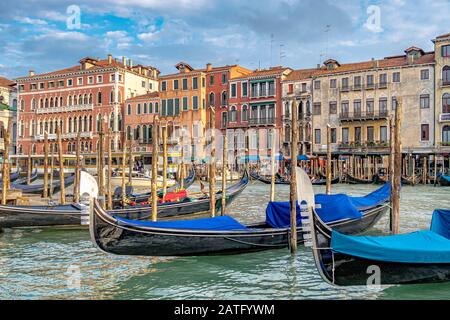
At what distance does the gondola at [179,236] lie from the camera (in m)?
6.09

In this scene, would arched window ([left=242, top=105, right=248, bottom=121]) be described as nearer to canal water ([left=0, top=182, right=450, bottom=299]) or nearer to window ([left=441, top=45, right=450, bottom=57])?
window ([left=441, top=45, right=450, bottom=57])

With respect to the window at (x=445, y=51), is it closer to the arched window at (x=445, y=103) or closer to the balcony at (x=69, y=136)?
the arched window at (x=445, y=103)

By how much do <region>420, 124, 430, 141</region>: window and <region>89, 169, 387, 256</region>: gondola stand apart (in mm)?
19364

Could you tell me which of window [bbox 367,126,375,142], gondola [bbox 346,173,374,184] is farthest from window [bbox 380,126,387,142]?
gondola [bbox 346,173,374,184]

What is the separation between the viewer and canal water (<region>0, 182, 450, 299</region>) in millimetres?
5332

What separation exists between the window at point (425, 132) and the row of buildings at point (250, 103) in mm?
48

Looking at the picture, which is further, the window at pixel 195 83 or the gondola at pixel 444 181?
the window at pixel 195 83

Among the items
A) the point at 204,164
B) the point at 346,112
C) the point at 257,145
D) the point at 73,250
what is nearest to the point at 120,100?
the point at 204,164

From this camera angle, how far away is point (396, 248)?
4984 millimetres

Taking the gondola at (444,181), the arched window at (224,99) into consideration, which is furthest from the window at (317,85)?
the gondola at (444,181)

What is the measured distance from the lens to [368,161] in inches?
1003

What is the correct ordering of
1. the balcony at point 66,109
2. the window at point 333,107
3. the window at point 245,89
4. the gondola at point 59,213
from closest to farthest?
the gondola at point 59,213
the window at point 333,107
the window at point 245,89
the balcony at point 66,109

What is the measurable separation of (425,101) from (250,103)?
1021 cm
